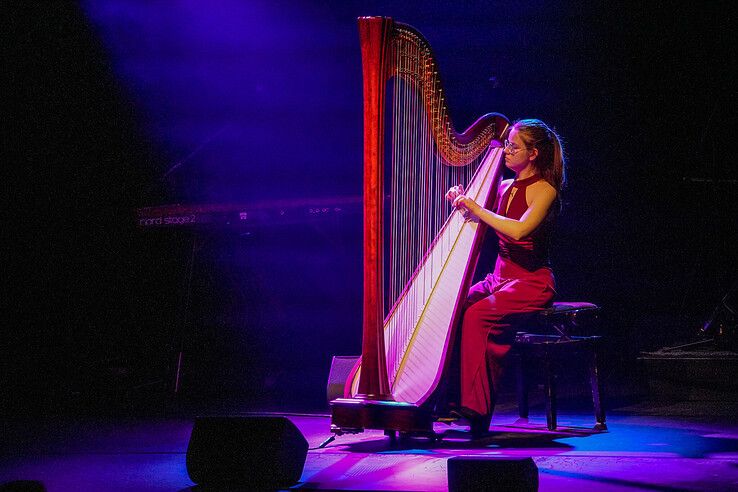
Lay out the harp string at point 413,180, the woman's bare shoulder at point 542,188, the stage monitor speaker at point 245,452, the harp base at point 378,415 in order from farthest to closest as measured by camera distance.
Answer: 1. the woman's bare shoulder at point 542,188
2. the harp string at point 413,180
3. the harp base at point 378,415
4. the stage monitor speaker at point 245,452

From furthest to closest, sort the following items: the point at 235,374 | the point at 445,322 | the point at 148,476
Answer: the point at 235,374 < the point at 445,322 < the point at 148,476

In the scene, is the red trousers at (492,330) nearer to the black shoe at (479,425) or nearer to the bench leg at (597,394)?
the black shoe at (479,425)

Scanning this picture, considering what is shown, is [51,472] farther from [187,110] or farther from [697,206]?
[697,206]

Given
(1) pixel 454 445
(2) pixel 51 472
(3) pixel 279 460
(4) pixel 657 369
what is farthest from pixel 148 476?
(4) pixel 657 369

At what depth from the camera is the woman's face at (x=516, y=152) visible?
12.0ft

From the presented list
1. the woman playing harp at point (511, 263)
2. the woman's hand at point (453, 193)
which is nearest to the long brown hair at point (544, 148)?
the woman playing harp at point (511, 263)

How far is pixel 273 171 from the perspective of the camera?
6.07 metres

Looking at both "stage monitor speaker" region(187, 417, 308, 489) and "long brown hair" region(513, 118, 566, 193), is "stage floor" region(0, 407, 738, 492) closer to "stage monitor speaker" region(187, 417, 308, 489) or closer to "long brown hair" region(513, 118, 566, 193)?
"stage monitor speaker" region(187, 417, 308, 489)

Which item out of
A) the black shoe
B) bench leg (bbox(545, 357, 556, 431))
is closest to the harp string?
the black shoe

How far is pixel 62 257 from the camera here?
17.9 feet

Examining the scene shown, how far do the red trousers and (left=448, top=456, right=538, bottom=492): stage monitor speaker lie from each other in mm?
1191

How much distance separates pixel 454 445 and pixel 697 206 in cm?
291

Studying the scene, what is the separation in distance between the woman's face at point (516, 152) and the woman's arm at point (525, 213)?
0.12 meters

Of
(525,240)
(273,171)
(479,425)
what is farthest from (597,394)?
(273,171)
